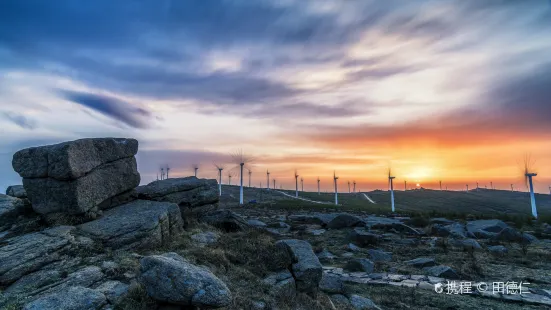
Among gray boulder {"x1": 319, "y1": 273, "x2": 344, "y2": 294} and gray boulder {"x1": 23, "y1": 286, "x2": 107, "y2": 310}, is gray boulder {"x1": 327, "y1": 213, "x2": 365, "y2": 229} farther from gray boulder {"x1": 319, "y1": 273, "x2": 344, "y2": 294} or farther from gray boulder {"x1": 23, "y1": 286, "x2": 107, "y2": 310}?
gray boulder {"x1": 23, "y1": 286, "x2": 107, "y2": 310}

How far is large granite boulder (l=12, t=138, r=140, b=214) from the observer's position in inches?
617

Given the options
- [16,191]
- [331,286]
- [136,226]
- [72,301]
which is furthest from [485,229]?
[16,191]

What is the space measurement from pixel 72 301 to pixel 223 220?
1410 centimetres

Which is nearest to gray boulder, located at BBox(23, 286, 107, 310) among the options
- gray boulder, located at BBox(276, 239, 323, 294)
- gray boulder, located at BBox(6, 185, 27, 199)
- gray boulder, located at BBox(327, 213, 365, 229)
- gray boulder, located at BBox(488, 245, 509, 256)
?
gray boulder, located at BBox(276, 239, 323, 294)

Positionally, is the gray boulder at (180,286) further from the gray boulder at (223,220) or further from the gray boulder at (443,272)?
the gray boulder at (443,272)

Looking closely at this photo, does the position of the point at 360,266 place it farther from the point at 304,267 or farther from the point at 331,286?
the point at 304,267

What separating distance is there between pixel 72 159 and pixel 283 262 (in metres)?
11.7

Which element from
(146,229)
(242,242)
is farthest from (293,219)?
(146,229)

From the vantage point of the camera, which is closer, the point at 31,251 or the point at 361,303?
the point at 31,251

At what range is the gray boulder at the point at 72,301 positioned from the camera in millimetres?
8477

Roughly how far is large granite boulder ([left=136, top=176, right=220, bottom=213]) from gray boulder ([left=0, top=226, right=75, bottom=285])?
277 inches

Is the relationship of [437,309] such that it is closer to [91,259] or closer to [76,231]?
[91,259]

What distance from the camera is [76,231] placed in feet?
47.2

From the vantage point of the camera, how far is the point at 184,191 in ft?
76.3
